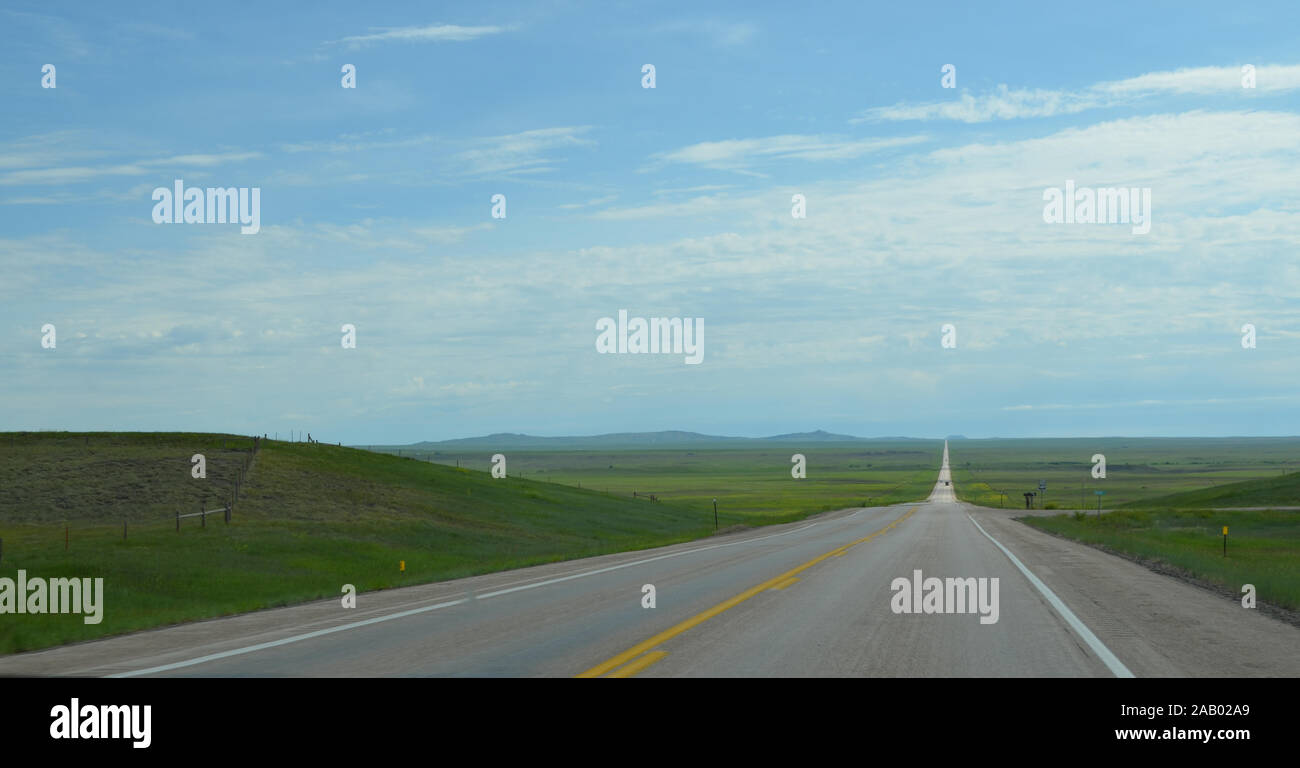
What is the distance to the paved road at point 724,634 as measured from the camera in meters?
10.2

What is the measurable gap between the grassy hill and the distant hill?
39.8 m

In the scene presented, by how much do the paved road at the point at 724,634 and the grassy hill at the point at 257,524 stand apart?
2.90 meters

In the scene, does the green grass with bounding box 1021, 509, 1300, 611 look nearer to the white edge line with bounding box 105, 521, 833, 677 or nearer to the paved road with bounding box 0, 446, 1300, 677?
the paved road with bounding box 0, 446, 1300, 677

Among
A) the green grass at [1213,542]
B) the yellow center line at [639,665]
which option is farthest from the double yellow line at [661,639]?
the green grass at [1213,542]

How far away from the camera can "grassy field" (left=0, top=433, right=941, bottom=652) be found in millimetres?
24594

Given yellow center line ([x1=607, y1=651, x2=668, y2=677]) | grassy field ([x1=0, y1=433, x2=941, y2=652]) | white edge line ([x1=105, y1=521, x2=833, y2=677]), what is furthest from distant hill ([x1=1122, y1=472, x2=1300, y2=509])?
yellow center line ([x1=607, y1=651, x2=668, y2=677])

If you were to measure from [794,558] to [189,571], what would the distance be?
16.5 metres

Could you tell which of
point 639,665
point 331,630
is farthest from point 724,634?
point 331,630

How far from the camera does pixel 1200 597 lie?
57.6 ft

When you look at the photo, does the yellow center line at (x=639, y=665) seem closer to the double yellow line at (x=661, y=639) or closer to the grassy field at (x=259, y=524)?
the double yellow line at (x=661, y=639)
